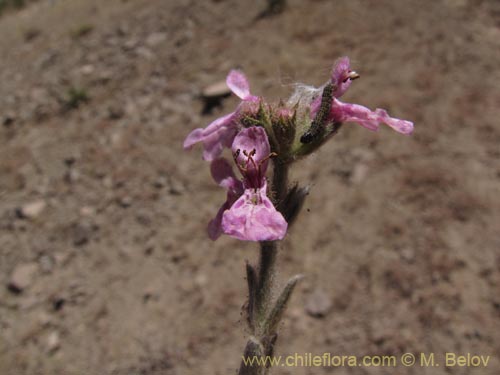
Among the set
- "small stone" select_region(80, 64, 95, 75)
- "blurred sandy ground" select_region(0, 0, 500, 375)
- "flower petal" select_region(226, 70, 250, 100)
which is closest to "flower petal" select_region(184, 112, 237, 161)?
"flower petal" select_region(226, 70, 250, 100)

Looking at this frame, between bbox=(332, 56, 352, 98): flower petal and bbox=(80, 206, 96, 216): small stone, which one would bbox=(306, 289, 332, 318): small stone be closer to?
bbox=(80, 206, 96, 216): small stone

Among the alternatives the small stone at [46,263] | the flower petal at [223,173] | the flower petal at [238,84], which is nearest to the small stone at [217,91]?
the small stone at [46,263]

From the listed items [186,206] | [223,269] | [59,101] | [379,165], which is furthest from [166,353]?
[59,101]

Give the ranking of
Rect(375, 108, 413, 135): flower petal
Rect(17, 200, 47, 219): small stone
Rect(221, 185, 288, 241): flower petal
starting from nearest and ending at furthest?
Rect(221, 185, 288, 241): flower petal
Rect(375, 108, 413, 135): flower petal
Rect(17, 200, 47, 219): small stone

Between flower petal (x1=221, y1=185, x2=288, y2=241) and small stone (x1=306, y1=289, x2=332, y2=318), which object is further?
small stone (x1=306, y1=289, x2=332, y2=318)

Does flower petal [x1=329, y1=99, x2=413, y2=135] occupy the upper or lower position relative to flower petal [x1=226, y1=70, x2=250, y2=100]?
lower

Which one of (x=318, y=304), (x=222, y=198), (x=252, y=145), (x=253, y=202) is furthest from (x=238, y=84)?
(x=222, y=198)
